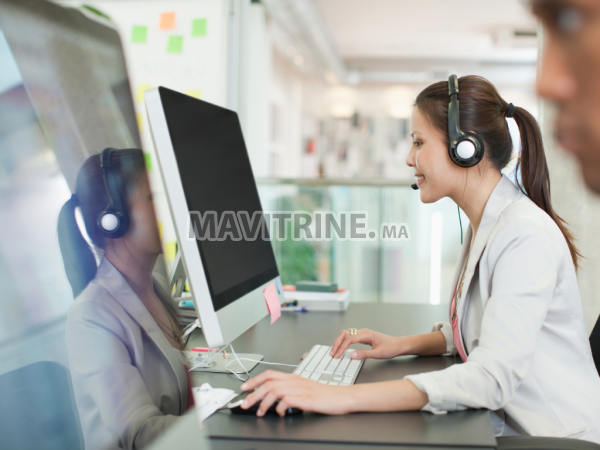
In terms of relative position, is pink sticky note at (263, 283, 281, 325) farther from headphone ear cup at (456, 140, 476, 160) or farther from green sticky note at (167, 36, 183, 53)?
green sticky note at (167, 36, 183, 53)

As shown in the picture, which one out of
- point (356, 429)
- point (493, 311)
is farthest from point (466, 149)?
point (356, 429)

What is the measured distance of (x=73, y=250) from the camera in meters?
0.61

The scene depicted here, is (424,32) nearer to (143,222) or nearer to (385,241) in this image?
(385,241)

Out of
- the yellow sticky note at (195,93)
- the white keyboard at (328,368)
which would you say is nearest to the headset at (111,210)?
→ the white keyboard at (328,368)

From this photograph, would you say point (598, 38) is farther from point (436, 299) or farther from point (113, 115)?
point (436, 299)

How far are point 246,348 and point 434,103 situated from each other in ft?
2.33

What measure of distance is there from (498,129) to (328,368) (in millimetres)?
632

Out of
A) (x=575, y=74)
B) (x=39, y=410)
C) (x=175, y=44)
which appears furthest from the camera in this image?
(x=175, y=44)

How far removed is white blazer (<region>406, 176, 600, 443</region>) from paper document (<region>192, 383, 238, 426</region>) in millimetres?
308

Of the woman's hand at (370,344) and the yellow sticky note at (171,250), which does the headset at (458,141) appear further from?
the yellow sticky note at (171,250)

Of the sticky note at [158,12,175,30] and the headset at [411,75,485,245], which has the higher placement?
the sticky note at [158,12,175,30]

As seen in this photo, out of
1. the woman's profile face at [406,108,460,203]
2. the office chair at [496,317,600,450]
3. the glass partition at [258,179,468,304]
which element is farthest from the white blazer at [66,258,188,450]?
the glass partition at [258,179,468,304]

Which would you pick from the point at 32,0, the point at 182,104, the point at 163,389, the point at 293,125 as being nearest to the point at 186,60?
the point at 182,104

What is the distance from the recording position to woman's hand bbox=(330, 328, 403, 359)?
0.98 m
